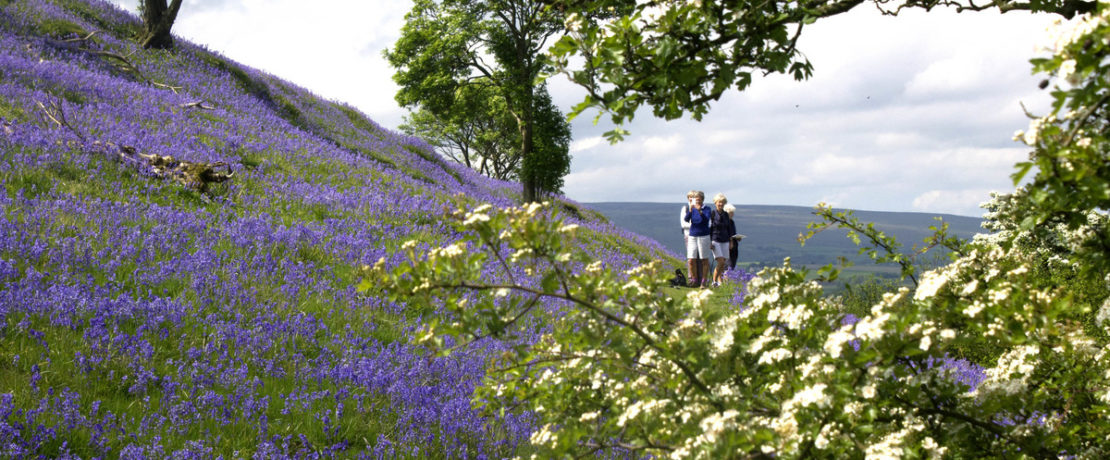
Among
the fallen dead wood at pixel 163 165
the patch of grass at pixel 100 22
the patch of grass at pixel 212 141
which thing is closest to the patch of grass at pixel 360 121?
the patch of grass at pixel 100 22

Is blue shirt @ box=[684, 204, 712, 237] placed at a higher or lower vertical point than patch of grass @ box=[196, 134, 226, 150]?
lower

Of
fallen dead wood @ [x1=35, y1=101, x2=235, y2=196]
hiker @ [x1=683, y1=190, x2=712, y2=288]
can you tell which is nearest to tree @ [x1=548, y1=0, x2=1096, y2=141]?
fallen dead wood @ [x1=35, y1=101, x2=235, y2=196]

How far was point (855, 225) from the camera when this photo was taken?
558cm

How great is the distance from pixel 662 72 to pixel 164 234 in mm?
6704

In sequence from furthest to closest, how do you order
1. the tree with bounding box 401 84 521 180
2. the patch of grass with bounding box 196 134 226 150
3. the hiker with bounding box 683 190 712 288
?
the tree with bounding box 401 84 521 180 → the hiker with bounding box 683 190 712 288 → the patch of grass with bounding box 196 134 226 150

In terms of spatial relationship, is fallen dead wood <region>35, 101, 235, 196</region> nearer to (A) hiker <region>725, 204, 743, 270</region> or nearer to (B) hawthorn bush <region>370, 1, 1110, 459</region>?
(B) hawthorn bush <region>370, 1, 1110, 459</region>

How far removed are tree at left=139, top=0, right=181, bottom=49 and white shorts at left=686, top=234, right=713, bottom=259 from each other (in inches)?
680

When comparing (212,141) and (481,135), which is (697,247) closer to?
(212,141)

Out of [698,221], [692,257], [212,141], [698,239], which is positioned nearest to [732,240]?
[692,257]

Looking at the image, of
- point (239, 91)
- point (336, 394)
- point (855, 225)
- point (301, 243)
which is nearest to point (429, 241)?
point (301, 243)

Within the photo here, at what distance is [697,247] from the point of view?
48.2ft

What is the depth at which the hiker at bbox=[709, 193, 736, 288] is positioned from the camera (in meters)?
14.6

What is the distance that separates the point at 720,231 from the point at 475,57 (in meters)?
13.5

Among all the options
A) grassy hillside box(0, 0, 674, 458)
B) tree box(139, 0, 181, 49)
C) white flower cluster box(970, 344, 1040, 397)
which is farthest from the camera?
tree box(139, 0, 181, 49)
